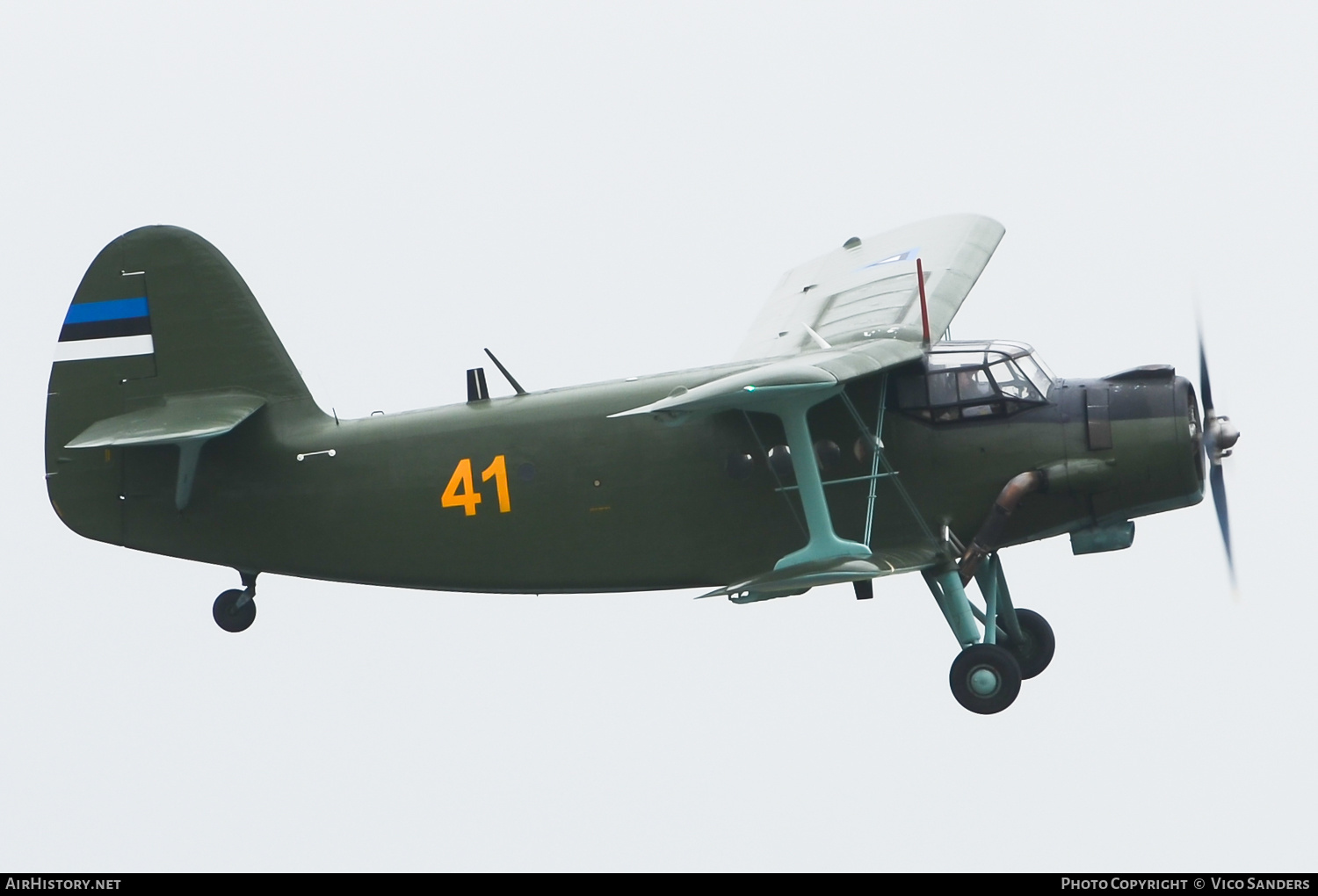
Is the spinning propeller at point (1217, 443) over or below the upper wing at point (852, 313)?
below

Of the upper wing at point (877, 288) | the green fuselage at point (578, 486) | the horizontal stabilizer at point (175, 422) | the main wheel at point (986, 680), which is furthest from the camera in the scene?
the upper wing at point (877, 288)

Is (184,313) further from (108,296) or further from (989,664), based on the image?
(989,664)

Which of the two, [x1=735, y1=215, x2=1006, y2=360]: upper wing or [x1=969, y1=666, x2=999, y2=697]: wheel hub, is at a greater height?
[x1=735, y1=215, x2=1006, y2=360]: upper wing

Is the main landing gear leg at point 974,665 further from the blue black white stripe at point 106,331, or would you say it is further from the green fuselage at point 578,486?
the blue black white stripe at point 106,331

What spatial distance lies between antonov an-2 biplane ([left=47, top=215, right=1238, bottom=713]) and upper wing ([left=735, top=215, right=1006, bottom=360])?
0.22ft

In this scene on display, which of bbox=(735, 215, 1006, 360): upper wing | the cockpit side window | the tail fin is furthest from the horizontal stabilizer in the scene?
the cockpit side window

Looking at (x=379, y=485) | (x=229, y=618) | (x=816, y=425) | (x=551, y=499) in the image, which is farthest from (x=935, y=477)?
(x=229, y=618)

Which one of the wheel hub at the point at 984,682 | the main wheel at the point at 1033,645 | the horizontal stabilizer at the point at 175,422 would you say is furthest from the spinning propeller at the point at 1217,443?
the horizontal stabilizer at the point at 175,422

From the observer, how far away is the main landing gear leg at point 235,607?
14.7m

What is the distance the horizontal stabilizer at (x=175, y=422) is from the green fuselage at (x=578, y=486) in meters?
0.17

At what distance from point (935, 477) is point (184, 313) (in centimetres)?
561

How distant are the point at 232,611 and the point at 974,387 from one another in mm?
5635

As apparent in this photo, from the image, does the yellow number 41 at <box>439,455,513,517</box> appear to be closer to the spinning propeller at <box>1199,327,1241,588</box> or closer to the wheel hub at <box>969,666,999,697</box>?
the wheel hub at <box>969,666,999,697</box>

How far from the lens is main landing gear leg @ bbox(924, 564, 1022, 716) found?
519 inches
